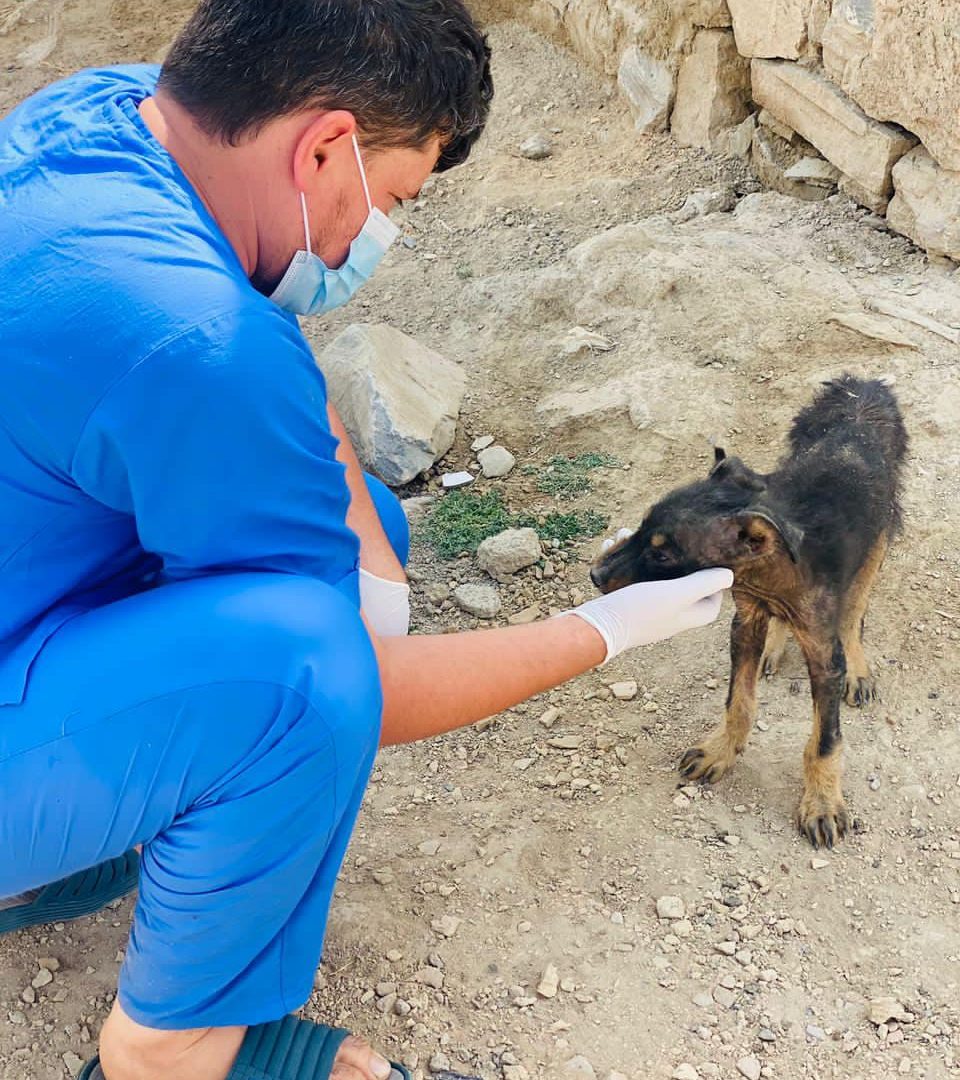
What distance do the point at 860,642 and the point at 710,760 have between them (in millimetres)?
845

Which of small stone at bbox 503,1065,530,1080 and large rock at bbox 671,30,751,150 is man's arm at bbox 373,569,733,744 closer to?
small stone at bbox 503,1065,530,1080

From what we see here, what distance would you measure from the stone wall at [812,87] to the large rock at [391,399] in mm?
2456

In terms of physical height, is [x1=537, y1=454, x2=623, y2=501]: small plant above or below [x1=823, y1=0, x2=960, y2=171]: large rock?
below

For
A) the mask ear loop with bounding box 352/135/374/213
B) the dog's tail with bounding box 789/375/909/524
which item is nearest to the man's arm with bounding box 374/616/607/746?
the mask ear loop with bounding box 352/135/374/213

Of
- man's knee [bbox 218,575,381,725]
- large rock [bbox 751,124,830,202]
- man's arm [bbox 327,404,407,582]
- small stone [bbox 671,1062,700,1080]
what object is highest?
man's knee [bbox 218,575,381,725]

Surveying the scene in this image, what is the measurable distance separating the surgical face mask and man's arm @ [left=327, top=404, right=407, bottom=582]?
1.39 feet

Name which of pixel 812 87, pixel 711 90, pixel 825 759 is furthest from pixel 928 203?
pixel 825 759

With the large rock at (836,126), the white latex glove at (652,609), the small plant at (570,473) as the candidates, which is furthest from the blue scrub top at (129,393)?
the large rock at (836,126)

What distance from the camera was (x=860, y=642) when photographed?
431 centimetres

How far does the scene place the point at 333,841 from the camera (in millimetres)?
2609

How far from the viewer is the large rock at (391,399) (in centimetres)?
527

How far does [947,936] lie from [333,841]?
1.83 m

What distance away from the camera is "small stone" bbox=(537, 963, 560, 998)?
312 centimetres

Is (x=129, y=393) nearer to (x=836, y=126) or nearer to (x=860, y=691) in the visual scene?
(x=860, y=691)
